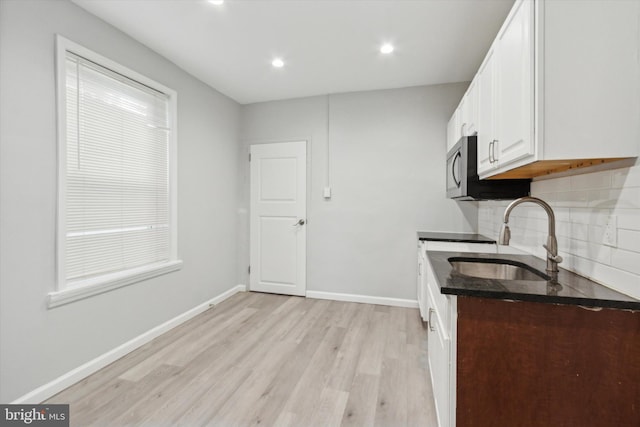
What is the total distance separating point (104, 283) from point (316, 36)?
2.59m

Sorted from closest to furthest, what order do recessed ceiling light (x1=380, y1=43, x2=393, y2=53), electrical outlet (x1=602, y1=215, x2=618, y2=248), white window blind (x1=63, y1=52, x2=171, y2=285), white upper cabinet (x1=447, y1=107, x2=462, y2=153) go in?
1. electrical outlet (x1=602, y1=215, x2=618, y2=248)
2. white window blind (x1=63, y1=52, x2=171, y2=285)
3. recessed ceiling light (x1=380, y1=43, x2=393, y2=53)
4. white upper cabinet (x1=447, y1=107, x2=462, y2=153)

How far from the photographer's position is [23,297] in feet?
5.53

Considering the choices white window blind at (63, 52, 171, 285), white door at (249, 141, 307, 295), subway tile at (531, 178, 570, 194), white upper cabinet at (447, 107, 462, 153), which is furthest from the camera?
white door at (249, 141, 307, 295)

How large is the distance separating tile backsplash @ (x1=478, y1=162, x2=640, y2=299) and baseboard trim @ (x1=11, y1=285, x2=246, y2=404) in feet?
10.1

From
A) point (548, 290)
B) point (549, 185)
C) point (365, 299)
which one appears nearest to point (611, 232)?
point (548, 290)

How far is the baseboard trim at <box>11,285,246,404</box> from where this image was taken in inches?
67.9

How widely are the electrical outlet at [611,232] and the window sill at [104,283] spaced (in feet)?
9.92

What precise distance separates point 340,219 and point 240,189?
4.96 ft

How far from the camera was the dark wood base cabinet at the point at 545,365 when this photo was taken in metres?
1.01

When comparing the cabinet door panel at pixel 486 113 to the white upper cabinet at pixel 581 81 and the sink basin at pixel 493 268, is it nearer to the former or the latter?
the white upper cabinet at pixel 581 81

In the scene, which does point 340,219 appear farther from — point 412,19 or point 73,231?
point 73,231

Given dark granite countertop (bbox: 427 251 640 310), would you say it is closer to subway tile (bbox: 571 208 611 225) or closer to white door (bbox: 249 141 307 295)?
subway tile (bbox: 571 208 611 225)

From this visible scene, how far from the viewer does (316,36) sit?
2.35 metres

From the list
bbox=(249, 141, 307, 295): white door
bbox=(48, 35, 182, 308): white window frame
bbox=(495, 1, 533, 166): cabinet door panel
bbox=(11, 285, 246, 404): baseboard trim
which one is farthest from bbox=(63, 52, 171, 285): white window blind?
bbox=(495, 1, 533, 166): cabinet door panel
